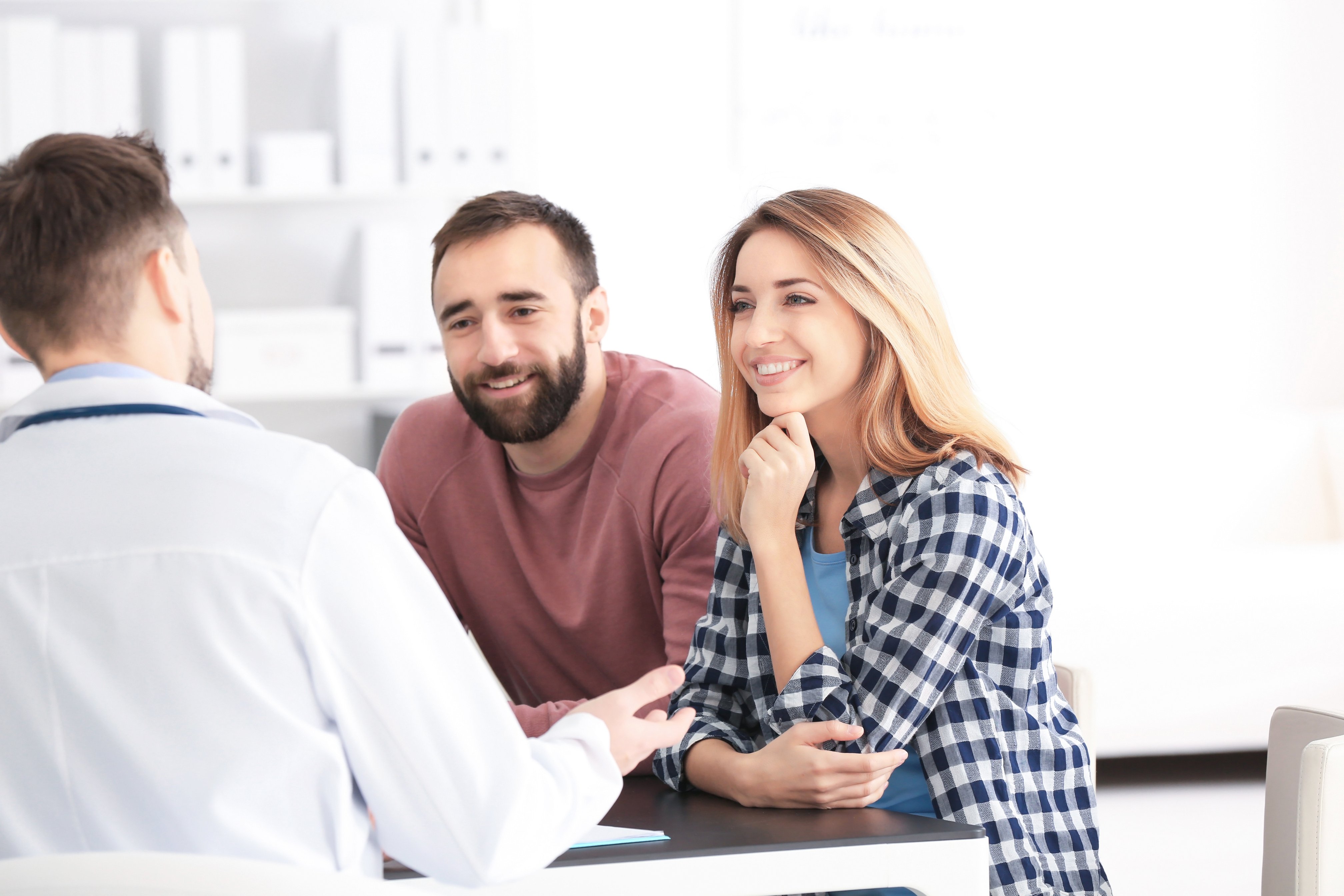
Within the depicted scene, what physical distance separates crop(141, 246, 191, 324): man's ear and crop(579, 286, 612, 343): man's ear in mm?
1002

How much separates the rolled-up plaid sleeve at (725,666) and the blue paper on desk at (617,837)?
0.26m

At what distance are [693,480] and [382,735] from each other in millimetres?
945

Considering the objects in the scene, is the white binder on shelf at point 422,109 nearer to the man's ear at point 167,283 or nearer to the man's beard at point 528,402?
the man's beard at point 528,402

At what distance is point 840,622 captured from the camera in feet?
4.28

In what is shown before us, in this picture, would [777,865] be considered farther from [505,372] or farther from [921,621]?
[505,372]

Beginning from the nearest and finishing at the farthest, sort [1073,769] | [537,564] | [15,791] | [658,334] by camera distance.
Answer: [15,791]
[1073,769]
[537,564]
[658,334]

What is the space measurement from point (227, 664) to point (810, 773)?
0.54 metres

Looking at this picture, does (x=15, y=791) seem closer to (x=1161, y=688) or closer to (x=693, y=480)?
(x=693, y=480)

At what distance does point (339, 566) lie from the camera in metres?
0.72

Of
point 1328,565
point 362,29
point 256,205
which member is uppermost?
point 362,29

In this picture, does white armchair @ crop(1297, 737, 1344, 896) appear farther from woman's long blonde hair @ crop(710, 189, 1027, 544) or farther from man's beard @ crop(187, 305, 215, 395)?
man's beard @ crop(187, 305, 215, 395)

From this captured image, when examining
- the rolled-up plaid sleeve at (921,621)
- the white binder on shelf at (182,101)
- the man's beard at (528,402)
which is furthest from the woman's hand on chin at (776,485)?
the white binder on shelf at (182,101)

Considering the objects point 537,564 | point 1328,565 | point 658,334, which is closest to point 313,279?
point 658,334

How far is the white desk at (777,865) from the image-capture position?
0.87m
